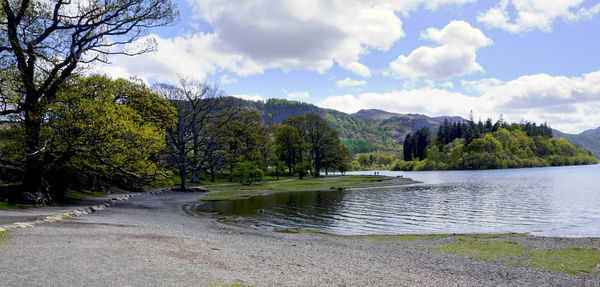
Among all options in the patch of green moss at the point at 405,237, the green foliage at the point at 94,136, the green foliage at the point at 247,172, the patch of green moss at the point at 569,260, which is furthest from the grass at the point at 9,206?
the green foliage at the point at 247,172

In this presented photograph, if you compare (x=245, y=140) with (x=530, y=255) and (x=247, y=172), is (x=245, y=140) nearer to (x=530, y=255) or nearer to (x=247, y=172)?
(x=247, y=172)

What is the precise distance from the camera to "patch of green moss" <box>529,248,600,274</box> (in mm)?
12504

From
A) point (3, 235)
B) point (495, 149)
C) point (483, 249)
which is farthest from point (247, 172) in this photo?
point (495, 149)

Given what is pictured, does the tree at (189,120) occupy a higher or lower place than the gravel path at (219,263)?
higher

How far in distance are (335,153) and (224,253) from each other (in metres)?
86.4

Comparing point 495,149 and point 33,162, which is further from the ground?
point 495,149

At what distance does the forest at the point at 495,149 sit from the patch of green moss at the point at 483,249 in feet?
459

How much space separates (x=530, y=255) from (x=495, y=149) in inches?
5947

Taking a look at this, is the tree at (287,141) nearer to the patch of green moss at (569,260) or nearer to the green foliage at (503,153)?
the patch of green moss at (569,260)

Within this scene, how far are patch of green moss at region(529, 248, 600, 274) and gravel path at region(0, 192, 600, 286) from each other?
0.83m

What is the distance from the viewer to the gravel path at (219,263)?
8.82 metres

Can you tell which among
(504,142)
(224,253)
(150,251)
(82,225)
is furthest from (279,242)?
(504,142)

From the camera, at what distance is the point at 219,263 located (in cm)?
1102

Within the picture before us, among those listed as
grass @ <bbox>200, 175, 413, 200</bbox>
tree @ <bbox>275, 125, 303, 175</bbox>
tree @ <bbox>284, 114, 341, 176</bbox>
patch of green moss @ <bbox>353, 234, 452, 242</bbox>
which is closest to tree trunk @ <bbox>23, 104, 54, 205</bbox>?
grass @ <bbox>200, 175, 413, 200</bbox>
